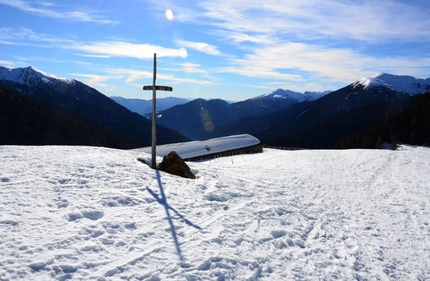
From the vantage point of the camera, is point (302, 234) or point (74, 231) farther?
point (302, 234)

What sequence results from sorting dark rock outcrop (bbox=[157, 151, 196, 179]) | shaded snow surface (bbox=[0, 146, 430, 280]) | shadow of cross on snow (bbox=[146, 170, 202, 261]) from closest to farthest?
shaded snow surface (bbox=[0, 146, 430, 280]), shadow of cross on snow (bbox=[146, 170, 202, 261]), dark rock outcrop (bbox=[157, 151, 196, 179])

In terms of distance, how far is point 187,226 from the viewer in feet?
30.0

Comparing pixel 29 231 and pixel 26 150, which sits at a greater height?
pixel 26 150

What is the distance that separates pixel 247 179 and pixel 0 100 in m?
167

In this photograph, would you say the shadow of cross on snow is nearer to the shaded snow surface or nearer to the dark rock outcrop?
the shaded snow surface

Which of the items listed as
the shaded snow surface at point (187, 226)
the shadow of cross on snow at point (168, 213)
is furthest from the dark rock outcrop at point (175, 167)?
the shadow of cross on snow at point (168, 213)

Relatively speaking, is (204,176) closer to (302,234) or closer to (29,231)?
(302,234)

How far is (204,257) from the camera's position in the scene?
740 centimetres

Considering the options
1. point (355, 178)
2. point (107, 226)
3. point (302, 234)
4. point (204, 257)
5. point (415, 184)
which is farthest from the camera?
point (355, 178)

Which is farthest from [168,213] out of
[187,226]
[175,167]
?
[175,167]

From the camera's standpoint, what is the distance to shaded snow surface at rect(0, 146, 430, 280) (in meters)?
6.78

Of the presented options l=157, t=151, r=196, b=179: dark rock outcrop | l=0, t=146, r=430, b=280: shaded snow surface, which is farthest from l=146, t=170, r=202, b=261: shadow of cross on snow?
l=157, t=151, r=196, b=179: dark rock outcrop

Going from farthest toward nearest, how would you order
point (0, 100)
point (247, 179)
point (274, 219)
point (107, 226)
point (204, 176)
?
point (0, 100)
point (247, 179)
point (204, 176)
point (274, 219)
point (107, 226)

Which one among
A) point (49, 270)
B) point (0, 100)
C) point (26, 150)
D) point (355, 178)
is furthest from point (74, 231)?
point (0, 100)
